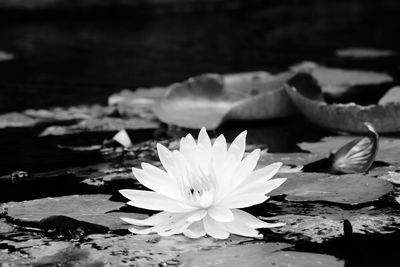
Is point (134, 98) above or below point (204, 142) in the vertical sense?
above

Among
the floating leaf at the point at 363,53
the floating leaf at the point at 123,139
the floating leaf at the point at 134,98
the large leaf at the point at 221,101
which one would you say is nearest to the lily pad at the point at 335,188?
the floating leaf at the point at 123,139

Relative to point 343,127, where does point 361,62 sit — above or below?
above

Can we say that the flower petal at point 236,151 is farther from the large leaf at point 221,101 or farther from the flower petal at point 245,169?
the large leaf at point 221,101

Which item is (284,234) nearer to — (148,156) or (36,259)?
(36,259)

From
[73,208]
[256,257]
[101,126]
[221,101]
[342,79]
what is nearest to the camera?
[256,257]

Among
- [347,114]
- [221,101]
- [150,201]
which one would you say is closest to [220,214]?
[150,201]

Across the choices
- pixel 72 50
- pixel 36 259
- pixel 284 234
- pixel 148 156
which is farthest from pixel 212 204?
pixel 72 50

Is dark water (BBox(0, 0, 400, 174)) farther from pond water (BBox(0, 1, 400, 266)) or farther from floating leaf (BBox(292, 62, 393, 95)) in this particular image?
floating leaf (BBox(292, 62, 393, 95))

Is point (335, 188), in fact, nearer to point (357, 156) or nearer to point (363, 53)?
point (357, 156)
